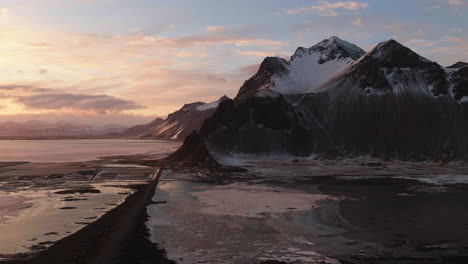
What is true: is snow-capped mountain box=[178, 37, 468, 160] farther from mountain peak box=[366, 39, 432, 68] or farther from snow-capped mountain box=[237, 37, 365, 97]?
snow-capped mountain box=[237, 37, 365, 97]

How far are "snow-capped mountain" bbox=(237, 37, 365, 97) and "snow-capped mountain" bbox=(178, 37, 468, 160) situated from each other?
20.5m

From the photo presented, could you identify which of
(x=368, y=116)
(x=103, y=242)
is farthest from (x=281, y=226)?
(x=368, y=116)

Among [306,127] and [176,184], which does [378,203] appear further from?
[306,127]

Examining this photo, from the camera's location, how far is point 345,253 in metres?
24.9

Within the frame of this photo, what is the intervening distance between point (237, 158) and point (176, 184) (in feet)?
159

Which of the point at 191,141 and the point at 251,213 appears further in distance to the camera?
the point at 191,141

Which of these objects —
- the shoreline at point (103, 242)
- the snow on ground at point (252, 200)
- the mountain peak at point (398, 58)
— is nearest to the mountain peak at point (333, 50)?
the mountain peak at point (398, 58)

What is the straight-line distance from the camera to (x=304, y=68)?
18112cm

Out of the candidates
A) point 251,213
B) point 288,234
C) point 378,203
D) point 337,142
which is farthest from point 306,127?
point 288,234

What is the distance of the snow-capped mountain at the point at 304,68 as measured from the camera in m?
167

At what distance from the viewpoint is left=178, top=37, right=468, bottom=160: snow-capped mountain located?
380 feet

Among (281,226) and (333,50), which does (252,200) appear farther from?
(333,50)

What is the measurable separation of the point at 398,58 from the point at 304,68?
45637mm

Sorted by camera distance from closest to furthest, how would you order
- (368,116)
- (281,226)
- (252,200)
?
(281,226)
(252,200)
(368,116)
